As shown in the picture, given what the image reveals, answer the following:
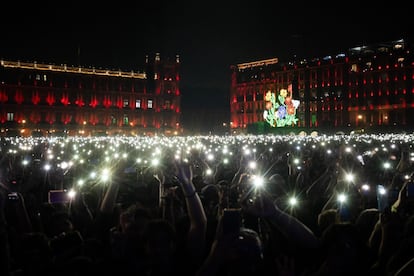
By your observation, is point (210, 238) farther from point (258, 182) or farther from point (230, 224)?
point (230, 224)

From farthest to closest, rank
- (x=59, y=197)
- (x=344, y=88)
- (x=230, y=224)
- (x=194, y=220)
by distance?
(x=344, y=88)
(x=59, y=197)
(x=194, y=220)
(x=230, y=224)

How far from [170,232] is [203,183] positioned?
7081 mm

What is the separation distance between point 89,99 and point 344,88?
172ft

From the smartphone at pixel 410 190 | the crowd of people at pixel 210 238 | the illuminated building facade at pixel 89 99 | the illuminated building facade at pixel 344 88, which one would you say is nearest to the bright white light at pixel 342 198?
the crowd of people at pixel 210 238

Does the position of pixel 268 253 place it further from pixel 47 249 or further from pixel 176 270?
pixel 47 249

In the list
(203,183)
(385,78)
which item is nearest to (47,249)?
(203,183)

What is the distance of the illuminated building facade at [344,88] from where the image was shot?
96.4m

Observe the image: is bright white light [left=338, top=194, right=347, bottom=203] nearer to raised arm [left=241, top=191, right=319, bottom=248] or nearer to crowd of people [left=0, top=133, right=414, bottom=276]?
crowd of people [left=0, top=133, right=414, bottom=276]

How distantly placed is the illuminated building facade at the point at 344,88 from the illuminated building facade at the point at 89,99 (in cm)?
2024

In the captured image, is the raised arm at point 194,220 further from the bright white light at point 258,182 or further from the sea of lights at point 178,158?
the bright white light at point 258,182

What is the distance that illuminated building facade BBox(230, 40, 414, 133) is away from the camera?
9644 centimetres

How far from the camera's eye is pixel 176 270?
15.9 feet

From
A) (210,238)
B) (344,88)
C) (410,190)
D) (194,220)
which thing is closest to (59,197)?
(210,238)

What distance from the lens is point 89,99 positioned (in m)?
110
